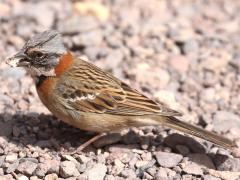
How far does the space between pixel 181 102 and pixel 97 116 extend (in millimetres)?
1722

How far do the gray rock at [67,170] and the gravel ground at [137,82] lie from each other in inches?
0.5

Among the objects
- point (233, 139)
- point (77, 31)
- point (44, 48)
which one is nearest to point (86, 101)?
point (44, 48)

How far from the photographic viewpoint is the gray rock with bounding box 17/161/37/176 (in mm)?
6641

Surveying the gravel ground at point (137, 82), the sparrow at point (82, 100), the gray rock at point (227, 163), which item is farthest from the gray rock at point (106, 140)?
the gray rock at point (227, 163)

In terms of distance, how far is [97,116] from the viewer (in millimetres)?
7141

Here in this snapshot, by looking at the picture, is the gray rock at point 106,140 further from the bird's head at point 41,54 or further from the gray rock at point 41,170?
the bird's head at point 41,54

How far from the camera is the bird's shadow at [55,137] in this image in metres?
7.31

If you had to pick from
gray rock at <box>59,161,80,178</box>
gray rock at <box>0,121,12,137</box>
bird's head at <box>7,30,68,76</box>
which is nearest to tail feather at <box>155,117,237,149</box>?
gray rock at <box>59,161,80,178</box>

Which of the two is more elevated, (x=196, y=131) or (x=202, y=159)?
(x=196, y=131)

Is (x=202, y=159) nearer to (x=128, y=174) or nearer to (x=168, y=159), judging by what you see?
(x=168, y=159)

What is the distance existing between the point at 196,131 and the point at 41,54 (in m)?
2.13

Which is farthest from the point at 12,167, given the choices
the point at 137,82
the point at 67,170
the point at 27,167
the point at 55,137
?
the point at 137,82

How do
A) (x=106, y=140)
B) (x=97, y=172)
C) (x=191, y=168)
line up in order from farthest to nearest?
(x=106, y=140)
(x=191, y=168)
(x=97, y=172)

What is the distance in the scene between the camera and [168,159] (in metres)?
7.05
